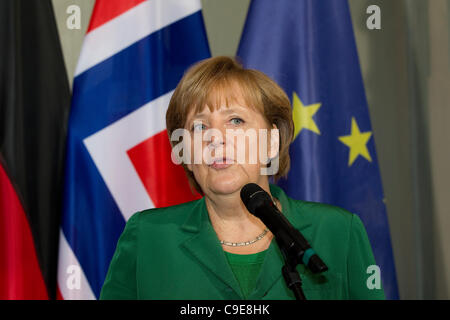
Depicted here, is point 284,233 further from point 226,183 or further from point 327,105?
point 327,105

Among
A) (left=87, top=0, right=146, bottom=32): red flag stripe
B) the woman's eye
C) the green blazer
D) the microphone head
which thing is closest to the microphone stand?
the microphone head

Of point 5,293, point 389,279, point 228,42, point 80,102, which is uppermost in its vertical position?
point 228,42

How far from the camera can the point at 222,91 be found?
135 centimetres

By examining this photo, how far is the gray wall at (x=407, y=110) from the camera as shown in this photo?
7.59ft

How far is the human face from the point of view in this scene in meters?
1.28

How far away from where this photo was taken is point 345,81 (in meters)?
2.13

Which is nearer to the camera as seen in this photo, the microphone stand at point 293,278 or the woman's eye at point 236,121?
the microphone stand at point 293,278

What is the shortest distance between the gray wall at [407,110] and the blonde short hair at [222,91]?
109 centimetres

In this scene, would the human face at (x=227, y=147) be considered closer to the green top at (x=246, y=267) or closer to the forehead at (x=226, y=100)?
the forehead at (x=226, y=100)

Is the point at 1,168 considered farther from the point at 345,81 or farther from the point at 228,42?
the point at 345,81

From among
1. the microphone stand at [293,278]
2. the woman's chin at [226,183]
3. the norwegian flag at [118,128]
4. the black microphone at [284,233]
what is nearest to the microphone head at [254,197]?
the black microphone at [284,233]

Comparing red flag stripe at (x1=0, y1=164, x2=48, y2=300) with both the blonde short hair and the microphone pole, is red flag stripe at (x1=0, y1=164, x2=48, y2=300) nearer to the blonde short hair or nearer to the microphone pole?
the blonde short hair
